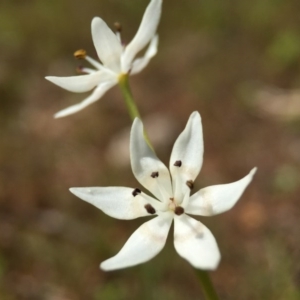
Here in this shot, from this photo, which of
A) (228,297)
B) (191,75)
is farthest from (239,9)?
(228,297)

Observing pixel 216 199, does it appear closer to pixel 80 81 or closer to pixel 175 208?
pixel 175 208

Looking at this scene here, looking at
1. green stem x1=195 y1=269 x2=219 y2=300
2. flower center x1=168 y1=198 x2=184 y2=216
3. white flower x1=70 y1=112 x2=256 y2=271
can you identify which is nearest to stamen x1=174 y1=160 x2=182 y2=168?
white flower x1=70 y1=112 x2=256 y2=271

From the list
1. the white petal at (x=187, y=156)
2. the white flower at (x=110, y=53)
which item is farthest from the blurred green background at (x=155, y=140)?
the white flower at (x=110, y=53)

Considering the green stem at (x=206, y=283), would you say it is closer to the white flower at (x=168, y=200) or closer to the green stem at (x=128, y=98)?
the white flower at (x=168, y=200)

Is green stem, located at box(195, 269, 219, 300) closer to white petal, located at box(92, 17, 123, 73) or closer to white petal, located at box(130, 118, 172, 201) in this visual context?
white petal, located at box(130, 118, 172, 201)

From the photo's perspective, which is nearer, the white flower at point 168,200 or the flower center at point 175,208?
the white flower at point 168,200

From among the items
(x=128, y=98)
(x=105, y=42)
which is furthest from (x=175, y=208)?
(x=105, y=42)

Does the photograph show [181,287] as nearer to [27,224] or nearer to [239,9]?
[27,224]
